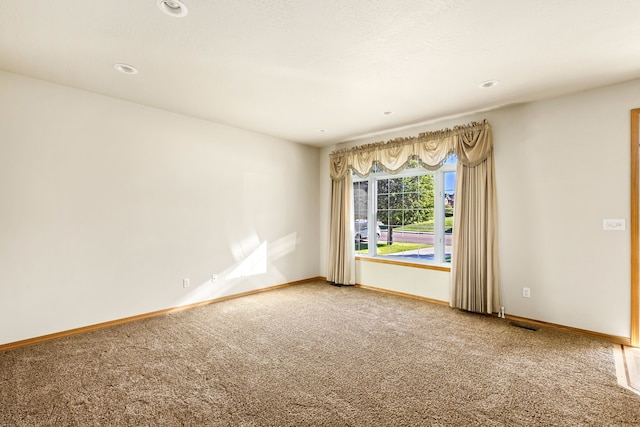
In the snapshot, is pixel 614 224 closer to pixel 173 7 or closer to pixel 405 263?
pixel 405 263

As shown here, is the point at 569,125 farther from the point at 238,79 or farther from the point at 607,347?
the point at 238,79

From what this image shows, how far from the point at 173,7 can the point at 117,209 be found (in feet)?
8.27

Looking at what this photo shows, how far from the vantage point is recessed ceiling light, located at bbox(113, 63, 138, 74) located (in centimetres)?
283

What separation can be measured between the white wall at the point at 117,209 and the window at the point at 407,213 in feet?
5.31

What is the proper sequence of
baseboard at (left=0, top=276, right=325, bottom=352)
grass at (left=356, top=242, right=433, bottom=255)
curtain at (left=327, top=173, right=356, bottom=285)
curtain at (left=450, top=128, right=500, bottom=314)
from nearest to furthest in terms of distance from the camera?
1. baseboard at (left=0, top=276, right=325, bottom=352)
2. curtain at (left=450, top=128, right=500, bottom=314)
3. grass at (left=356, top=242, right=433, bottom=255)
4. curtain at (left=327, top=173, right=356, bottom=285)

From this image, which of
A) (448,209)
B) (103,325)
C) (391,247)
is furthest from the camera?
(391,247)

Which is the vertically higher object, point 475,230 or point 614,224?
point 614,224

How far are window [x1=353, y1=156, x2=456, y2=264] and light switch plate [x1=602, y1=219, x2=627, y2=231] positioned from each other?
163cm

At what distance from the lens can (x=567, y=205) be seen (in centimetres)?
343

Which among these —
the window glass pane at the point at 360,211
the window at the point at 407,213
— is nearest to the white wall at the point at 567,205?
the window at the point at 407,213

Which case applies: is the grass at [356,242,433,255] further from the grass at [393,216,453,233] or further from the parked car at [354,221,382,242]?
the grass at [393,216,453,233]

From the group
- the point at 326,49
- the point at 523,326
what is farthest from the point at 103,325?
the point at 523,326

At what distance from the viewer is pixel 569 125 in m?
3.42

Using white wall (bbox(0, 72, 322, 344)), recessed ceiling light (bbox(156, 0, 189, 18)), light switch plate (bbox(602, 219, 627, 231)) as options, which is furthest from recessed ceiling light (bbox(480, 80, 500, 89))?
white wall (bbox(0, 72, 322, 344))
